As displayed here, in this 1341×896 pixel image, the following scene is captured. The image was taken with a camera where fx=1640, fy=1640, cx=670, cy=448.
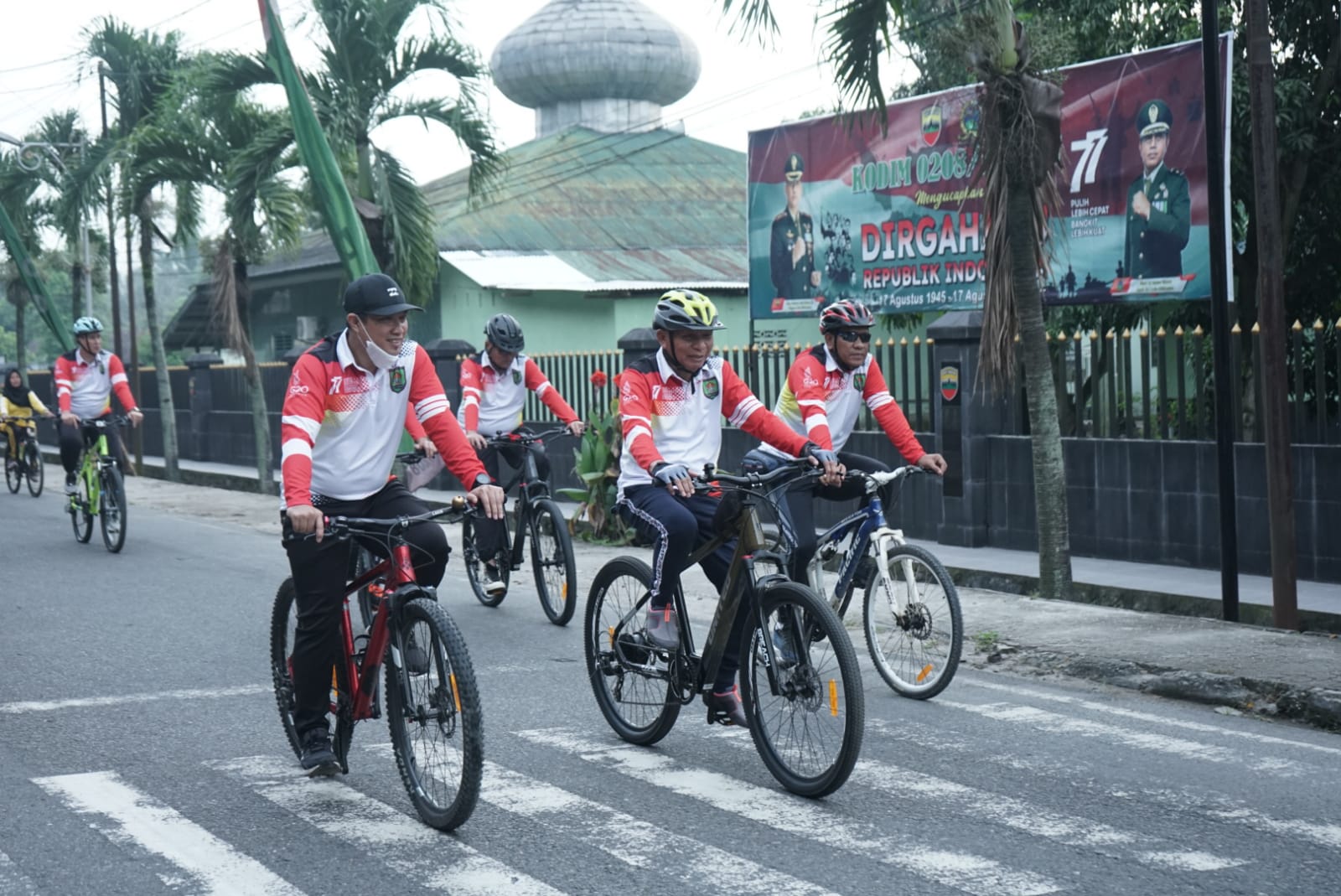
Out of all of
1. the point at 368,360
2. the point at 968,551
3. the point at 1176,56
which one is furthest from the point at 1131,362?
the point at 368,360

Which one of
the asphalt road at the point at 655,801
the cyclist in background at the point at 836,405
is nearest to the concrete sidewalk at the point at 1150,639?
the asphalt road at the point at 655,801

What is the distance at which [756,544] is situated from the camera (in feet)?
20.1

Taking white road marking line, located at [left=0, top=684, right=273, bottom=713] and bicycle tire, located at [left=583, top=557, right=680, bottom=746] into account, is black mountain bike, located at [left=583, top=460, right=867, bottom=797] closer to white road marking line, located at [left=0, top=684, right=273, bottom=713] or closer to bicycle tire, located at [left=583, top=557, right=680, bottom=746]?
bicycle tire, located at [left=583, top=557, right=680, bottom=746]

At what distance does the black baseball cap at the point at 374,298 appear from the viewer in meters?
5.75

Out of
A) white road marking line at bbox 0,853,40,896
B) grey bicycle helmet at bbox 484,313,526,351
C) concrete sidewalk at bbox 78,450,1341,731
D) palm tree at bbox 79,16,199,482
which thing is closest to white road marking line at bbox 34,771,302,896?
white road marking line at bbox 0,853,40,896

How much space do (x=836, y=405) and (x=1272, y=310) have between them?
8.59 ft

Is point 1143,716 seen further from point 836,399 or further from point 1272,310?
point 1272,310

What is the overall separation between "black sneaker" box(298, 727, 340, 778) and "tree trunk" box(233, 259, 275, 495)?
16.9 metres

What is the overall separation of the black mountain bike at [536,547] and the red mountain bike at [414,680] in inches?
160

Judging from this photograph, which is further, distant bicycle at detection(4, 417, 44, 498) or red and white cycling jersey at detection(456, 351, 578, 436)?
distant bicycle at detection(4, 417, 44, 498)

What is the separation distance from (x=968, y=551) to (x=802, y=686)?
7577 millimetres

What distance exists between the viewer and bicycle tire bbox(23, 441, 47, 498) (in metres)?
21.9

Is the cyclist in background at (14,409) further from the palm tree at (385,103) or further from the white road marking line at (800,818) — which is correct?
the white road marking line at (800,818)

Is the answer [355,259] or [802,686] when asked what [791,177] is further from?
[802,686]
